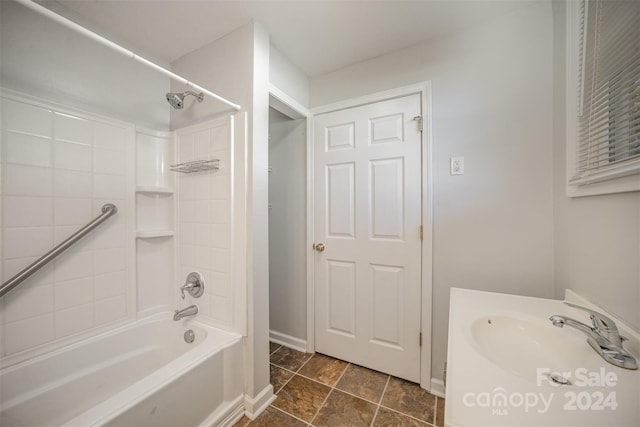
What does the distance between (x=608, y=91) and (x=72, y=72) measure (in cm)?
248

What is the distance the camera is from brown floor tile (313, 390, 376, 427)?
1302 mm

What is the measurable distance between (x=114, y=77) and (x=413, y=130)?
1.96 metres

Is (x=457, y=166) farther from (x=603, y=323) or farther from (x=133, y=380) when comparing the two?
(x=133, y=380)

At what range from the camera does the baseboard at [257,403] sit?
1351 millimetres

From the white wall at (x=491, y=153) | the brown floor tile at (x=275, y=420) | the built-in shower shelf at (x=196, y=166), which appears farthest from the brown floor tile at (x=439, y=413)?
the built-in shower shelf at (x=196, y=166)

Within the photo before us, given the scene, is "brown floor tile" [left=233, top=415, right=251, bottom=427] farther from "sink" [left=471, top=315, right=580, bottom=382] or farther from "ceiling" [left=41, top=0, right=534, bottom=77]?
"ceiling" [left=41, top=0, right=534, bottom=77]

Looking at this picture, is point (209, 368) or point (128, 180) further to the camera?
point (128, 180)

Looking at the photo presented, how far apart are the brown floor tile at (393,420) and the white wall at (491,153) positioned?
34 cm

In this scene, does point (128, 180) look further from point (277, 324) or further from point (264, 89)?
point (277, 324)

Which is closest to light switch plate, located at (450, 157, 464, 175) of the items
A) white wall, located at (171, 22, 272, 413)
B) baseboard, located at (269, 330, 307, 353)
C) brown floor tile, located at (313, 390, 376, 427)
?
white wall, located at (171, 22, 272, 413)

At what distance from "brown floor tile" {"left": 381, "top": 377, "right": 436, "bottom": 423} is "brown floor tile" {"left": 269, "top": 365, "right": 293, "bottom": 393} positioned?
2.20ft

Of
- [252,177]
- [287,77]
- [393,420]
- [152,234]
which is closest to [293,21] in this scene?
[287,77]

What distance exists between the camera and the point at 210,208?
1525 mm

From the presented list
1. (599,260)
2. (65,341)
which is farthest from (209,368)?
(599,260)
